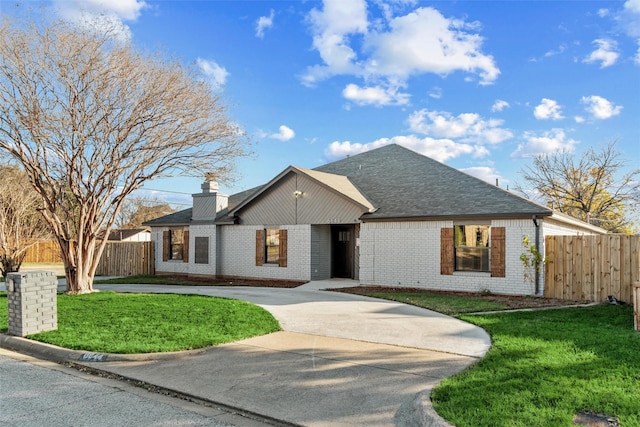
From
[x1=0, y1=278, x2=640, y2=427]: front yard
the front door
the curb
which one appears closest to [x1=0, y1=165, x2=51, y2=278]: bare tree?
[x1=0, y1=278, x2=640, y2=427]: front yard

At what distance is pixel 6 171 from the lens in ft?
82.3

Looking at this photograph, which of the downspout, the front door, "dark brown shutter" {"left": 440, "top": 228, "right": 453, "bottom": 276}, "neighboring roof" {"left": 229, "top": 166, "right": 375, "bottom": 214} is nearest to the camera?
the downspout

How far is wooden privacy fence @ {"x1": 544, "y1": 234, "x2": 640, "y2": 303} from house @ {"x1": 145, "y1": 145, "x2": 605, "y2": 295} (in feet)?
1.66

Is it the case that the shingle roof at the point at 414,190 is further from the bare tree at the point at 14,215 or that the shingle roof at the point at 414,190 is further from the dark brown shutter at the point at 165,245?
the bare tree at the point at 14,215

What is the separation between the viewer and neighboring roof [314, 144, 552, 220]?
585 inches

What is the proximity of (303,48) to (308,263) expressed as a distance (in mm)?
8107

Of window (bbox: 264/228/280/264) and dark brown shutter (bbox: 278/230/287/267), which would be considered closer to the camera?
dark brown shutter (bbox: 278/230/287/267)

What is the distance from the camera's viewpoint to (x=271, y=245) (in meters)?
20.1

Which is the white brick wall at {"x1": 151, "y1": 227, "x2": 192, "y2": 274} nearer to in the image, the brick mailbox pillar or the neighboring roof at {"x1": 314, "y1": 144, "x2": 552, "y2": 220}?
the neighboring roof at {"x1": 314, "y1": 144, "x2": 552, "y2": 220}

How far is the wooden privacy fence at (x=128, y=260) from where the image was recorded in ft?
78.4

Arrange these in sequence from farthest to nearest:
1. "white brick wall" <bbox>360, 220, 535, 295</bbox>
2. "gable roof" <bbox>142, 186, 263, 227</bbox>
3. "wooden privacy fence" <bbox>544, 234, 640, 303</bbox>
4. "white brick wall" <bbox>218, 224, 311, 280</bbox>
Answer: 1. "gable roof" <bbox>142, 186, 263, 227</bbox>
2. "white brick wall" <bbox>218, 224, 311, 280</bbox>
3. "white brick wall" <bbox>360, 220, 535, 295</bbox>
4. "wooden privacy fence" <bbox>544, 234, 640, 303</bbox>

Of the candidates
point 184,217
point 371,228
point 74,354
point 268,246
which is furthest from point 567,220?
point 184,217

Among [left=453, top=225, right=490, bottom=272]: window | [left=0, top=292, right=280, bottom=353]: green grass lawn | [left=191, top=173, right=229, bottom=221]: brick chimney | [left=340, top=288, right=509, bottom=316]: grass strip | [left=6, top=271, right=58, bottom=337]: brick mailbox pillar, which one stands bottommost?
[left=340, top=288, right=509, bottom=316]: grass strip

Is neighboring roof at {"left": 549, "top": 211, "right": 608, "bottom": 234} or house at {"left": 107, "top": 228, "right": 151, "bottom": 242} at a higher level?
neighboring roof at {"left": 549, "top": 211, "right": 608, "bottom": 234}
